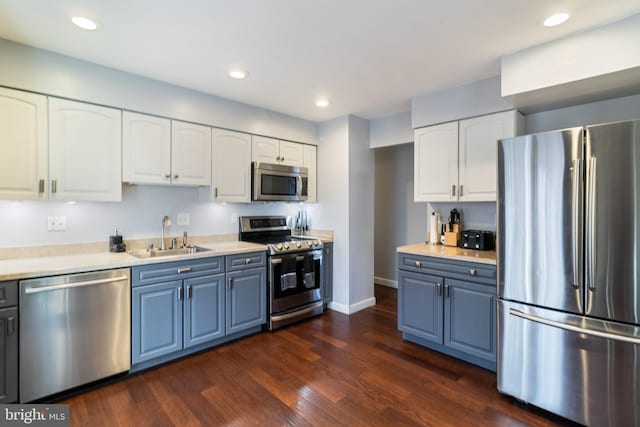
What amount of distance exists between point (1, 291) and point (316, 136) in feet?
11.1

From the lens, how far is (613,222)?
176 centimetres

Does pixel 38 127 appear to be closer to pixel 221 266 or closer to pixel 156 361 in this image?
pixel 221 266

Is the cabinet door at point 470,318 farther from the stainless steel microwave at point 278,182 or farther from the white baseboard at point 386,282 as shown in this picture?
the white baseboard at point 386,282

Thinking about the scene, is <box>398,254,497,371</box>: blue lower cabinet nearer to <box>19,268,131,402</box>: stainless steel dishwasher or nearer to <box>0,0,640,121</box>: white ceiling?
<box>0,0,640,121</box>: white ceiling

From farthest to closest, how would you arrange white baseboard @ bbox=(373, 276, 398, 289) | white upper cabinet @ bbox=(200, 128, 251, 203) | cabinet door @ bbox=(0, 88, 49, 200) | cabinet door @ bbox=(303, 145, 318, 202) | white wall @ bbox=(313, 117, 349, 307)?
white baseboard @ bbox=(373, 276, 398, 289) < cabinet door @ bbox=(303, 145, 318, 202) < white wall @ bbox=(313, 117, 349, 307) < white upper cabinet @ bbox=(200, 128, 251, 203) < cabinet door @ bbox=(0, 88, 49, 200)

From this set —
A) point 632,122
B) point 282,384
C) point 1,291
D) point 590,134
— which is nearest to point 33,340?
point 1,291

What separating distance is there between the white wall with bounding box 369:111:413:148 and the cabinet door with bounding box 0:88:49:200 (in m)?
3.34

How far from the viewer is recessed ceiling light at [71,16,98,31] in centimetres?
193

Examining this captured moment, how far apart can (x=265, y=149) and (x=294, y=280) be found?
1.56 meters

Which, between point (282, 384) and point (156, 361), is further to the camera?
point (156, 361)

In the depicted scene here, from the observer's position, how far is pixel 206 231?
3.50 metres

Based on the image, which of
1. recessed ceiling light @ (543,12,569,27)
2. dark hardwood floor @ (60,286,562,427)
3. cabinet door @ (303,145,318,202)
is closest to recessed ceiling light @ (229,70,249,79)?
cabinet door @ (303,145,318,202)

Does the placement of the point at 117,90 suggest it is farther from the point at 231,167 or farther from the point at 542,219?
the point at 542,219

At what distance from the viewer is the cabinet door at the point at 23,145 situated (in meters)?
2.16
